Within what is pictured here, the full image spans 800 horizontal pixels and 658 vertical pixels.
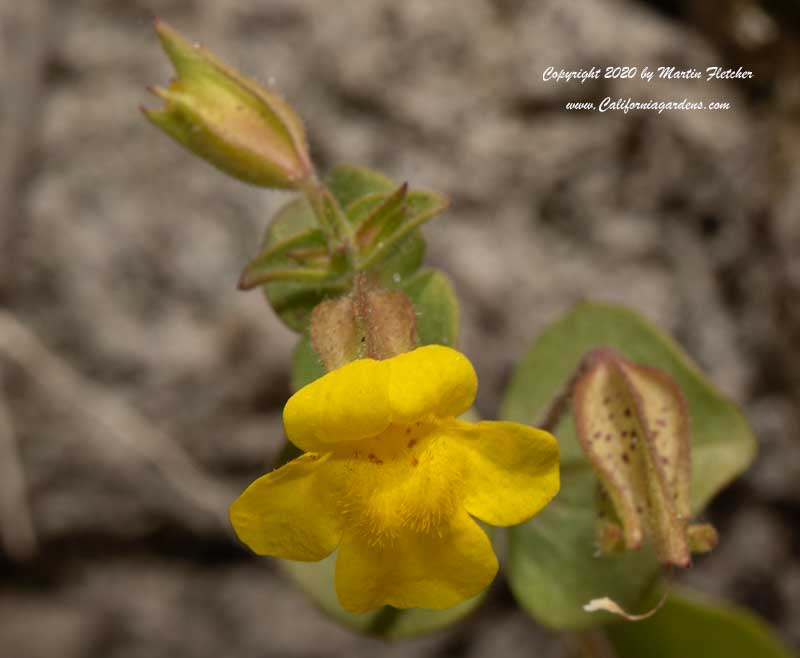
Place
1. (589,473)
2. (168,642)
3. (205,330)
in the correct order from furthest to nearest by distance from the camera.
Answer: (168,642)
(205,330)
(589,473)

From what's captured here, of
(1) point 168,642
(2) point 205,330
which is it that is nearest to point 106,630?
(1) point 168,642

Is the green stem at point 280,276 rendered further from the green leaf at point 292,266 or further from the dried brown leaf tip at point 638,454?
the dried brown leaf tip at point 638,454

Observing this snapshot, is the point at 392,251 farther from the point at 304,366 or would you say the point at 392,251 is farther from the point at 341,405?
the point at 341,405

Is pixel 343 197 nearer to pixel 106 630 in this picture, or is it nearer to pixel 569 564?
pixel 569 564

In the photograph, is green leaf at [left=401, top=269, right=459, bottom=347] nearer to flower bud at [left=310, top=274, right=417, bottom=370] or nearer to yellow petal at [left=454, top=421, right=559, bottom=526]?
flower bud at [left=310, top=274, right=417, bottom=370]

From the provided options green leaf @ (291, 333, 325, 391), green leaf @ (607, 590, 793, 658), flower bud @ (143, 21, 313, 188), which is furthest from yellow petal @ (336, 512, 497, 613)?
green leaf @ (607, 590, 793, 658)

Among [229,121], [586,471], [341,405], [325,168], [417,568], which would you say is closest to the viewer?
[341,405]

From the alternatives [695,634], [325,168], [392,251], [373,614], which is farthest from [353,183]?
[695,634]
